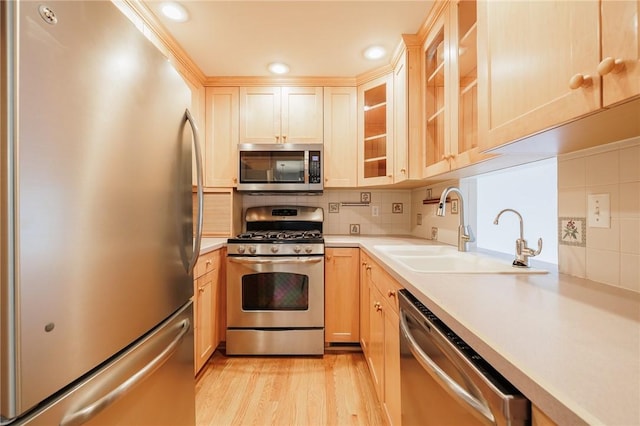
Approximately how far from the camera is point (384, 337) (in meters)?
1.40

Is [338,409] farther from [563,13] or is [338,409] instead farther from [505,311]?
[563,13]

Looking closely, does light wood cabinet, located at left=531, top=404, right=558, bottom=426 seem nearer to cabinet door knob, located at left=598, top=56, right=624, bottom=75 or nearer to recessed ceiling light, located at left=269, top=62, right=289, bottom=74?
cabinet door knob, located at left=598, top=56, right=624, bottom=75

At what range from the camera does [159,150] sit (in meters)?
0.93

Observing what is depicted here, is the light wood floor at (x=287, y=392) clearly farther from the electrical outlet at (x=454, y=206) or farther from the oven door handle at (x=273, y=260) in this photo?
the electrical outlet at (x=454, y=206)

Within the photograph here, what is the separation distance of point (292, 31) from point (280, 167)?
3.33 ft

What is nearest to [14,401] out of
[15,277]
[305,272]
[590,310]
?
[15,277]

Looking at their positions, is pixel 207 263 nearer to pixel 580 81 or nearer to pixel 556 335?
pixel 556 335

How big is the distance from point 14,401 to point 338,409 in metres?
1.49

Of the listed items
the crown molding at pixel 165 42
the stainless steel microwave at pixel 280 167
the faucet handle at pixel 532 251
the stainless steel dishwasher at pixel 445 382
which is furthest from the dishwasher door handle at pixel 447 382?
the crown molding at pixel 165 42

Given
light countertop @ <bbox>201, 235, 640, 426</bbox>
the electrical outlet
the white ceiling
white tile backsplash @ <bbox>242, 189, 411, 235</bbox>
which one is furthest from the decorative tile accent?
white tile backsplash @ <bbox>242, 189, 411, 235</bbox>

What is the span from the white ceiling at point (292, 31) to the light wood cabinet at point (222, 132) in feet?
0.75

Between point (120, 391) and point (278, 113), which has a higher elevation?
point (278, 113)

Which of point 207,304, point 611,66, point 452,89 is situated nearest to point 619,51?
point 611,66

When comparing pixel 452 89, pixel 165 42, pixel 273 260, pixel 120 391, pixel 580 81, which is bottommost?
pixel 120 391
